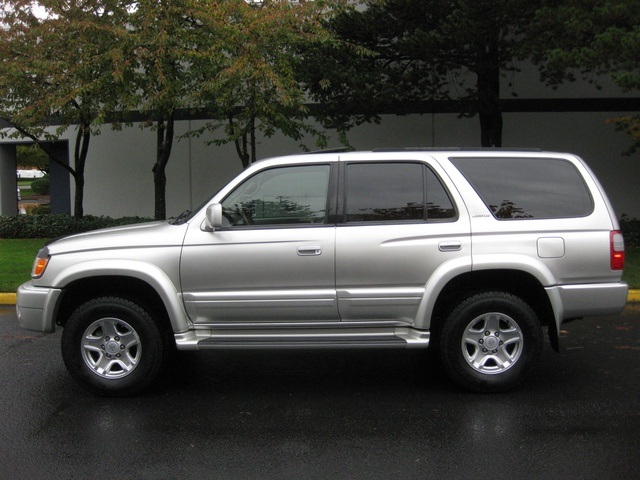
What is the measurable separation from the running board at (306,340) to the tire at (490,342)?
258 millimetres

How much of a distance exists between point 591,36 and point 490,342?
786cm

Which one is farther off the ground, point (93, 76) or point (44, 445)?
point (93, 76)

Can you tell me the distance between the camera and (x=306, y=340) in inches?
208

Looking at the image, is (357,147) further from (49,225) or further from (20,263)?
(20,263)

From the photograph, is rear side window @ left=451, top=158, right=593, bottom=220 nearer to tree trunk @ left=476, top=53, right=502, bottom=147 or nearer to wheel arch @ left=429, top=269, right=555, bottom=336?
wheel arch @ left=429, top=269, right=555, bottom=336

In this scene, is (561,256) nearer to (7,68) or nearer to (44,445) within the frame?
(44,445)

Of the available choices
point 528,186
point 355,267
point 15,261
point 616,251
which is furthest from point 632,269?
point 15,261

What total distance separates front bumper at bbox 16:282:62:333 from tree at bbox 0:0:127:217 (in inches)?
275

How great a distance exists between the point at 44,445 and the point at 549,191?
417 centimetres

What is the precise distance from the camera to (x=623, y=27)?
34.7 feet

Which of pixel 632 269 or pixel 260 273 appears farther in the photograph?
pixel 632 269

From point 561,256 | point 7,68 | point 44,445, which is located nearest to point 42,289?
point 44,445

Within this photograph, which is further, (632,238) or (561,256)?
(632,238)

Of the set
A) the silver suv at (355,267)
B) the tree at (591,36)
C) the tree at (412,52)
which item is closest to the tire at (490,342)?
the silver suv at (355,267)
